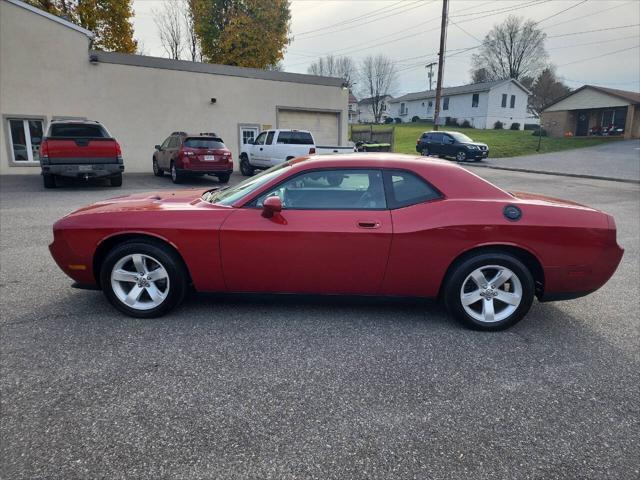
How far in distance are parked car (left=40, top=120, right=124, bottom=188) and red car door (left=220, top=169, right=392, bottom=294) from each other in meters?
9.80

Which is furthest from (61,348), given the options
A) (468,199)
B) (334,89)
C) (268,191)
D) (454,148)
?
(454,148)

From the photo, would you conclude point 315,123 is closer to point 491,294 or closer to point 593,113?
point 491,294

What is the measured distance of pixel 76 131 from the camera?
11.8 metres

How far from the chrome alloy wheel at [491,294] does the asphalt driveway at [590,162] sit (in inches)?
757

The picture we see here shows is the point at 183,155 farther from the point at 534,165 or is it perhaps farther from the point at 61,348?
the point at 534,165

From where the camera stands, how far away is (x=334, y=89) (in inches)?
826

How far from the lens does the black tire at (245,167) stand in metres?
17.8

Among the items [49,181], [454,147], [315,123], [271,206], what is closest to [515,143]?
[454,147]

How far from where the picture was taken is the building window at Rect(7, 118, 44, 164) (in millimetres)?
15680

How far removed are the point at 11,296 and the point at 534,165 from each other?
2754 cm

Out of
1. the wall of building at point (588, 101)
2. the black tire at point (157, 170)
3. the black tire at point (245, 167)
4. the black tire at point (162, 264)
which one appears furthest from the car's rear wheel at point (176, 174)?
the wall of building at point (588, 101)

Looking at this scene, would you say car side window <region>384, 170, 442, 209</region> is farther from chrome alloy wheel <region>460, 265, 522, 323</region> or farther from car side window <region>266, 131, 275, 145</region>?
car side window <region>266, 131, 275, 145</region>

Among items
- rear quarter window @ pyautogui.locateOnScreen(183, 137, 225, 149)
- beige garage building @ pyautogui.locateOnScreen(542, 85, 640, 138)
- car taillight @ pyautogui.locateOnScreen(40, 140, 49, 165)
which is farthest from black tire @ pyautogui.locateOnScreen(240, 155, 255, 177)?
beige garage building @ pyautogui.locateOnScreen(542, 85, 640, 138)

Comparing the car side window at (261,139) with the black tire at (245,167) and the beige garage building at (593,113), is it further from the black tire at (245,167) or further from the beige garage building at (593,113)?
the beige garage building at (593,113)
